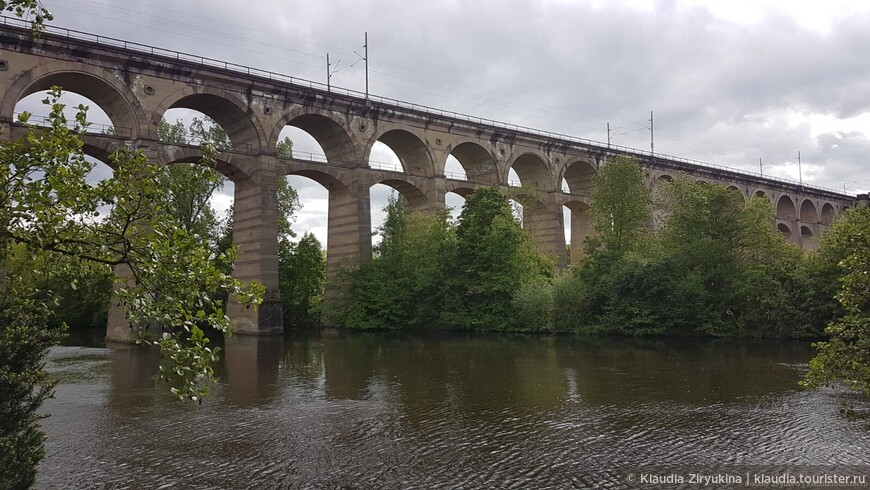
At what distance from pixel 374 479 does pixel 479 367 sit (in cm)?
1248

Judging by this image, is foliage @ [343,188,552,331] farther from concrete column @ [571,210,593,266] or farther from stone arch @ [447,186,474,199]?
concrete column @ [571,210,593,266]

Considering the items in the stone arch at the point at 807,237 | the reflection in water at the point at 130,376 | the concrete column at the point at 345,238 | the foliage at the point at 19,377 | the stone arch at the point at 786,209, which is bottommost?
the reflection in water at the point at 130,376

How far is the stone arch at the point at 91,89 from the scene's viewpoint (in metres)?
28.8

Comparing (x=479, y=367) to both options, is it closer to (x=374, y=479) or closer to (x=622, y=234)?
(x=374, y=479)

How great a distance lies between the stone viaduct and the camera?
30.7m

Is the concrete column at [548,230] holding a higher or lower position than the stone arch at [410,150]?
lower

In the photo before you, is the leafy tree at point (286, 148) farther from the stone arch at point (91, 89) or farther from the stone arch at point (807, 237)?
the stone arch at point (807, 237)

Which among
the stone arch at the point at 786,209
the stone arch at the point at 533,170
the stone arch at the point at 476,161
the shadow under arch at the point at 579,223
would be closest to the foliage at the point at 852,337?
the stone arch at the point at 476,161

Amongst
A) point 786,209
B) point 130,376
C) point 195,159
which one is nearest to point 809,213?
point 786,209

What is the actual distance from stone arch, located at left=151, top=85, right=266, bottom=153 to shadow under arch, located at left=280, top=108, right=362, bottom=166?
2.87 m

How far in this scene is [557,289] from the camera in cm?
3556

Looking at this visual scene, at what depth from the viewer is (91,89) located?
3216 cm

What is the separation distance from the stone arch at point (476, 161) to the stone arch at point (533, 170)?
3.25 m

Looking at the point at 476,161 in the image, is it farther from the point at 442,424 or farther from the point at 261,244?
the point at 442,424
